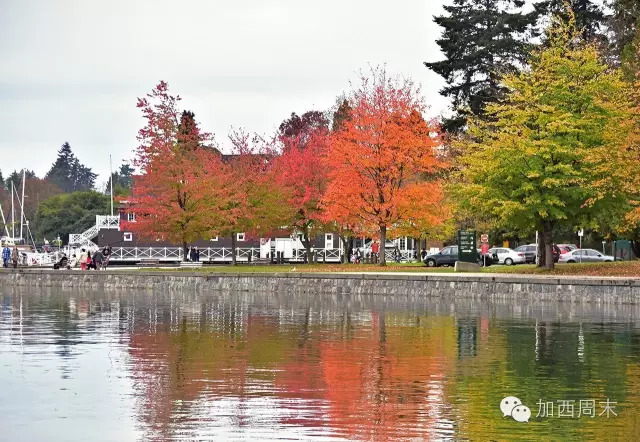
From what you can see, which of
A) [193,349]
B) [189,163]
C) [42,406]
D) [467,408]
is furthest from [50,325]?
[189,163]

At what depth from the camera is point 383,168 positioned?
66.6 meters

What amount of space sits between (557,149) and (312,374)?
35477mm

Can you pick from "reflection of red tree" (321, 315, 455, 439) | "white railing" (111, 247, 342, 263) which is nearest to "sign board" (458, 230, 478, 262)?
"white railing" (111, 247, 342, 263)

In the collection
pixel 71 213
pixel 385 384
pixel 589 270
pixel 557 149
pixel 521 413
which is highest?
pixel 71 213

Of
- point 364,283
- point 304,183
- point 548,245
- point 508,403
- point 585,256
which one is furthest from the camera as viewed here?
point 304,183

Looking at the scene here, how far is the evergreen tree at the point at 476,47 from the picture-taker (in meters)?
85.2

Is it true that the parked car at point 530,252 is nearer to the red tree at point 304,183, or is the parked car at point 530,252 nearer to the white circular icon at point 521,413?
the red tree at point 304,183

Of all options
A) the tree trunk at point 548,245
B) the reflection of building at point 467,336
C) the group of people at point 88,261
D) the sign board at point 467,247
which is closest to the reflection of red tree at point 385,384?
the reflection of building at point 467,336

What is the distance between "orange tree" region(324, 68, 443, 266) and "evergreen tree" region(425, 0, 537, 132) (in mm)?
18304

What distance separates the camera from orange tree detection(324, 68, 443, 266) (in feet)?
217

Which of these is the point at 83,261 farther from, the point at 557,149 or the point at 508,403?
the point at 508,403

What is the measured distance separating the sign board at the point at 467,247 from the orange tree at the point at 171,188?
50.7ft

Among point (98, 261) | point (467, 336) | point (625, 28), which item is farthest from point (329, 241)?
point (467, 336)

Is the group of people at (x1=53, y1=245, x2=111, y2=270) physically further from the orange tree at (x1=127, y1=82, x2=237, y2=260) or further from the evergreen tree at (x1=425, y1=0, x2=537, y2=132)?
the evergreen tree at (x1=425, y1=0, x2=537, y2=132)
